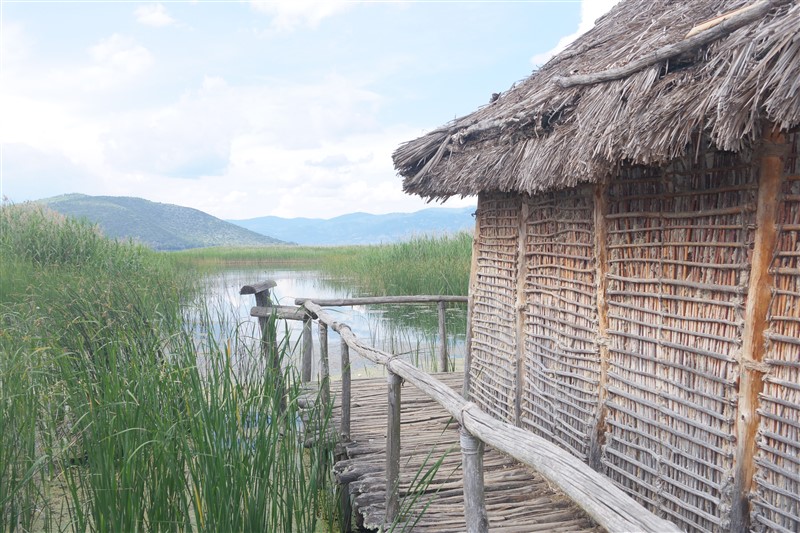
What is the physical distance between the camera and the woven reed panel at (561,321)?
13.2ft

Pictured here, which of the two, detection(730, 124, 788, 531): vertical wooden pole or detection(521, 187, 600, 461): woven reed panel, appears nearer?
detection(730, 124, 788, 531): vertical wooden pole

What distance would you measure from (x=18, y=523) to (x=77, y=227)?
327 inches

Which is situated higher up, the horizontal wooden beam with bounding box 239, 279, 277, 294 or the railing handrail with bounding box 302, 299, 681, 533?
the horizontal wooden beam with bounding box 239, 279, 277, 294

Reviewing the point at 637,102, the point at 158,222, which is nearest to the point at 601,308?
the point at 637,102

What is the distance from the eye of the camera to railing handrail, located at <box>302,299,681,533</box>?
1.57 m

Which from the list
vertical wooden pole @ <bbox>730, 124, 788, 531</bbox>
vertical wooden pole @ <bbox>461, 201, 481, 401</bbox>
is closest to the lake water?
vertical wooden pole @ <bbox>461, 201, 481, 401</bbox>

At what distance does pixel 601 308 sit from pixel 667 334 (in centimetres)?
53

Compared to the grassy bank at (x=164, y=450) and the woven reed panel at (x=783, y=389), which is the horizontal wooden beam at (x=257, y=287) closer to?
the grassy bank at (x=164, y=450)

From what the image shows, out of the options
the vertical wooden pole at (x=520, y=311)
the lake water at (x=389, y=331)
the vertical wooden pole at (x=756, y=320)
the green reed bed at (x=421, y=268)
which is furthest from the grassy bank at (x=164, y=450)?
the green reed bed at (x=421, y=268)

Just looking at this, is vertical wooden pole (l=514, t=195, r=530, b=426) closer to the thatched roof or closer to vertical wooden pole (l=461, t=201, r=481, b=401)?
the thatched roof

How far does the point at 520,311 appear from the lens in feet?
16.0

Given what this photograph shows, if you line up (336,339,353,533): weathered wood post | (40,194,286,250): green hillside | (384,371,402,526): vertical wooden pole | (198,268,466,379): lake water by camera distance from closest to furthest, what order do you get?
(384,371,402,526): vertical wooden pole
(336,339,353,533): weathered wood post
(198,268,466,379): lake water
(40,194,286,250): green hillside

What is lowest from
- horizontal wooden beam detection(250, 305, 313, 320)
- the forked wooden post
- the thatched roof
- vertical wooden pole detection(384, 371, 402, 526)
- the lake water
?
the lake water

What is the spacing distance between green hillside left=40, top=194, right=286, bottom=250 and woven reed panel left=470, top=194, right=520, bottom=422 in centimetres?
7344
